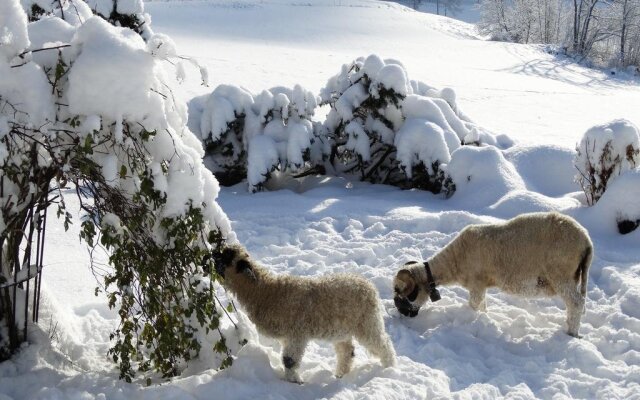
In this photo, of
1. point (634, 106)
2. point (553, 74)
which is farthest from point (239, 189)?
point (553, 74)

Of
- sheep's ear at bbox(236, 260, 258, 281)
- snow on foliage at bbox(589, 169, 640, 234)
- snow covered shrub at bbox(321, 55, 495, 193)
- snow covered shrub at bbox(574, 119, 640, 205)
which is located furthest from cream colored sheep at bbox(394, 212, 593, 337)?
snow covered shrub at bbox(321, 55, 495, 193)

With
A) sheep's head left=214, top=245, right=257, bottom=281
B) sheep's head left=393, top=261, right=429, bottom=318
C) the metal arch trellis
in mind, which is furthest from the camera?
sheep's head left=393, top=261, right=429, bottom=318

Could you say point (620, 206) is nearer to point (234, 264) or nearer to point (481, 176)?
point (481, 176)

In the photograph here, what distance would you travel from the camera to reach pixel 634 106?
2617 cm

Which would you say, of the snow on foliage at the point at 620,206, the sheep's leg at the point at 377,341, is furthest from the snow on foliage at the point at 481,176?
the sheep's leg at the point at 377,341

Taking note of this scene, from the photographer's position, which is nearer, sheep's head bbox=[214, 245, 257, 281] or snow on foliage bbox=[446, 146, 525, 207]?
sheep's head bbox=[214, 245, 257, 281]

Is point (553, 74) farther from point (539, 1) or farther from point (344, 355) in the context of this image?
point (344, 355)

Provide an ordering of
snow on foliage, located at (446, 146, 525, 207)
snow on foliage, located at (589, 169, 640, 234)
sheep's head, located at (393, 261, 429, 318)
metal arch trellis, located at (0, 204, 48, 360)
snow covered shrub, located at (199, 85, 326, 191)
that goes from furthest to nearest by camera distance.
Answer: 1. snow covered shrub, located at (199, 85, 326, 191)
2. snow on foliage, located at (446, 146, 525, 207)
3. snow on foliage, located at (589, 169, 640, 234)
4. sheep's head, located at (393, 261, 429, 318)
5. metal arch trellis, located at (0, 204, 48, 360)

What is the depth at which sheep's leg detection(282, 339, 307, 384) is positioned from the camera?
5172 mm

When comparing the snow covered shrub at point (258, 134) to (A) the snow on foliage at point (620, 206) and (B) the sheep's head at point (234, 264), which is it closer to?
(A) the snow on foliage at point (620, 206)

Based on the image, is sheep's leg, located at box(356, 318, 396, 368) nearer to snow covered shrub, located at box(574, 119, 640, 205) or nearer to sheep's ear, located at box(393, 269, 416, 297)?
sheep's ear, located at box(393, 269, 416, 297)

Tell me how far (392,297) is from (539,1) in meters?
61.6

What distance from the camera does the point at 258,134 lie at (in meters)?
11.8

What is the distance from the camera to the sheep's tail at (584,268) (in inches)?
253
